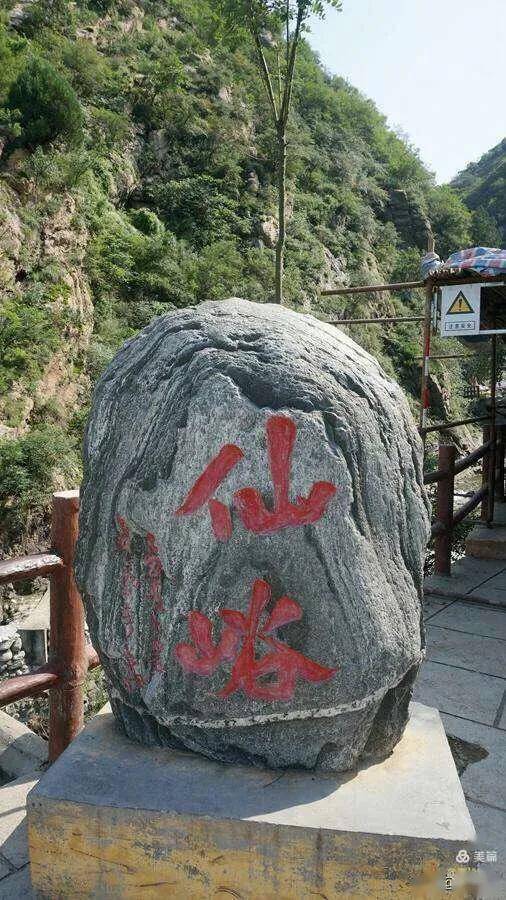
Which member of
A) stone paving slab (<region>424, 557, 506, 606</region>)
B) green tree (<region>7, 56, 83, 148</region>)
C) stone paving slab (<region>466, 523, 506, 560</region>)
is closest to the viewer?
stone paving slab (<region>424, 557, 506, 606</region>)

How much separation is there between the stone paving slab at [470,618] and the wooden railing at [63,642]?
240 cm

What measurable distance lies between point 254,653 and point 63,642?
102 cm

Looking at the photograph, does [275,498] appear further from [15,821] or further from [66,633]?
[15,821]

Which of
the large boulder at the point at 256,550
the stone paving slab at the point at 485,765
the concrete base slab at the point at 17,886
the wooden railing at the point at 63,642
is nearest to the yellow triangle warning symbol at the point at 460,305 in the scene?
the stone paving slab at the point at 485,765

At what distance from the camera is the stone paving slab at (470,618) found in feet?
12.8

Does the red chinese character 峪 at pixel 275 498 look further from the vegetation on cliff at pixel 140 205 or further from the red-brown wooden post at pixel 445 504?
the vegetation on cliff at pixel 140 205

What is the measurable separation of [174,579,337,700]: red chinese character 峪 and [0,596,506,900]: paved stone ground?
1.97 feet

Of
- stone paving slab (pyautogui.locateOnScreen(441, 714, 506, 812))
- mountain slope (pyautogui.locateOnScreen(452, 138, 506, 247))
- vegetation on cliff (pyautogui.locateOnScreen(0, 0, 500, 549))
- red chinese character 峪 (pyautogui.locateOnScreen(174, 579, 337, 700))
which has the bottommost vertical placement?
stone paving slab (pyautogui.locateOnScreen(441, 714, 506, 812))

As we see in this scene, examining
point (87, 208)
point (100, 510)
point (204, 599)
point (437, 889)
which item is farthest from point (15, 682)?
point (87, 208)

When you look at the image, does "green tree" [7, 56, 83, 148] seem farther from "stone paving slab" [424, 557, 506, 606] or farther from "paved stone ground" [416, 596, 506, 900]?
"paved stone ground" [416, 596, 506, 900]

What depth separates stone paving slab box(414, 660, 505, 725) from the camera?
2980 millimetres

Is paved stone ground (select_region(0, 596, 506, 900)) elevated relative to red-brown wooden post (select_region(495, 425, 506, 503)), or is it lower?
lower

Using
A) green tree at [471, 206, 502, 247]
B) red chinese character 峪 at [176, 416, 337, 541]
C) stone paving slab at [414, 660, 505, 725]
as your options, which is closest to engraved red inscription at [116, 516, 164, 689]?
red chinese character 峪 at [176, 416, 337, 541]

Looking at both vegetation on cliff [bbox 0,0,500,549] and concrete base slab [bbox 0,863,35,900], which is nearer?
concrete base slab [bbox 0,863,35,900]
